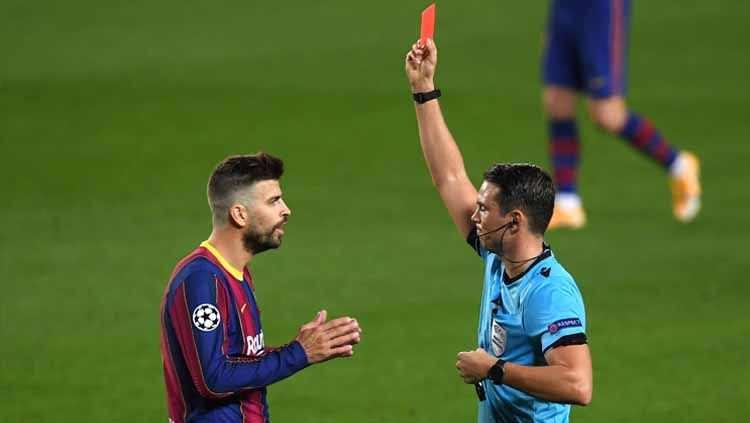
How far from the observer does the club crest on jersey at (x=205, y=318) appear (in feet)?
16.9

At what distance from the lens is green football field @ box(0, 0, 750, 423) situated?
8.43 m

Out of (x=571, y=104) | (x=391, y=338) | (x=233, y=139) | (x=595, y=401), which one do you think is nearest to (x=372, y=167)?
(x=233, y=139)

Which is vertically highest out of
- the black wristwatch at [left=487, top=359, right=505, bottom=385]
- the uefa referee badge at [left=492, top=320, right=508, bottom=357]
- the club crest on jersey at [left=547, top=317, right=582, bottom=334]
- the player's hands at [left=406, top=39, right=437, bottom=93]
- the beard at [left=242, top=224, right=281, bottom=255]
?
the player's hands at [left=406, top=39, right=437, bottom=93]

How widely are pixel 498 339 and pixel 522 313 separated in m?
0.21

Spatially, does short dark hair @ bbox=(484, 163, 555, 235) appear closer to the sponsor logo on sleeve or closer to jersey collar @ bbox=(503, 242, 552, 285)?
jersey collar @ bbox=(503, 242, 552, 285)

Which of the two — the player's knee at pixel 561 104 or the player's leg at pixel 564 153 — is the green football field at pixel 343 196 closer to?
the player's leg at pixel 564 153

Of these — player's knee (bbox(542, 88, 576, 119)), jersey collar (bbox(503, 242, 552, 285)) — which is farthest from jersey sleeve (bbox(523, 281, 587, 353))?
player's knee (bbox(542, 88, 576, 119))

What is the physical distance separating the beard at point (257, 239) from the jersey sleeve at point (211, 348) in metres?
0.23

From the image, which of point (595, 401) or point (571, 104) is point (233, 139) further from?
point (595, 401)

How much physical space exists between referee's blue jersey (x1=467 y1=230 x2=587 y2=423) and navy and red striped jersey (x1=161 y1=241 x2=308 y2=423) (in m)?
0.75

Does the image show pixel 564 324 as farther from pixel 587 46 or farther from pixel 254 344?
pixel 587 46

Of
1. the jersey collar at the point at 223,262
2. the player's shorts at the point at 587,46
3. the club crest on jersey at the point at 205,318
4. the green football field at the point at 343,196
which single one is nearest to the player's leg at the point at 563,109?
the player's shorts at the point at 587,46

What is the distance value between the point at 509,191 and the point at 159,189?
8.88 metres

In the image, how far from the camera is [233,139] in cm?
1580
